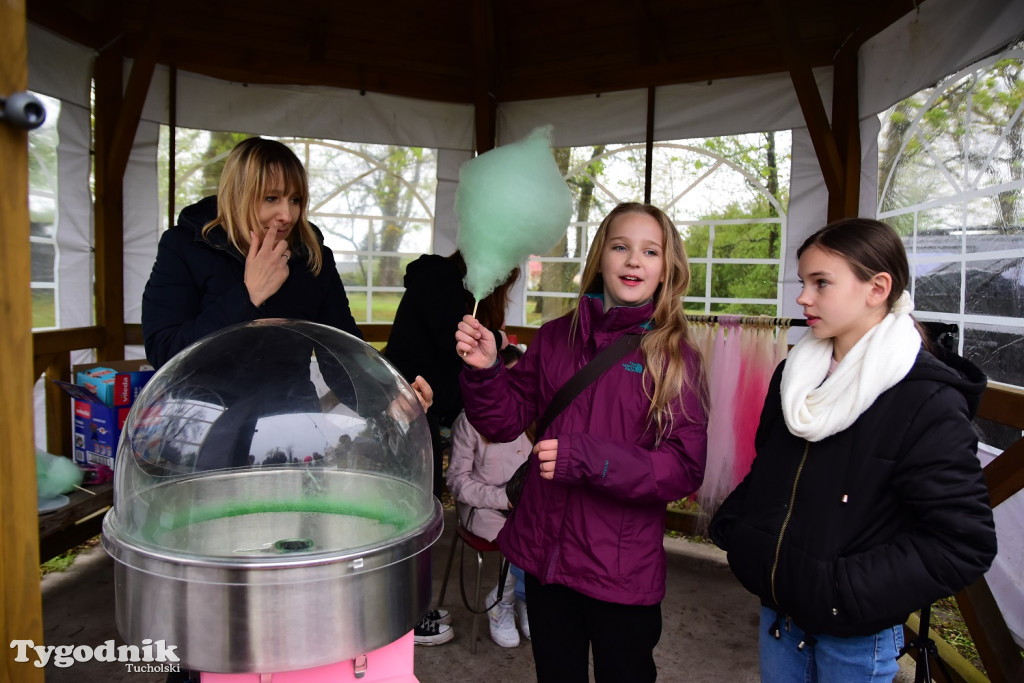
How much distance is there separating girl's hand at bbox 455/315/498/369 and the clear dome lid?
252mm

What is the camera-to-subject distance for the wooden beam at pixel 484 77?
4488 mm

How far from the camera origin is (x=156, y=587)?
1.03m

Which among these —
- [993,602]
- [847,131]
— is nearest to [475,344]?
[993,602]

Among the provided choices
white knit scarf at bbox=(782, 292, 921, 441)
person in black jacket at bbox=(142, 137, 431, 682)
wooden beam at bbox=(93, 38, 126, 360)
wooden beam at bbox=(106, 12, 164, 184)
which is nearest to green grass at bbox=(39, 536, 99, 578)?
wooden beam at bbox=(93, 38, 126, 360)

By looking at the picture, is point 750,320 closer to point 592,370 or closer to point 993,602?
point 993,602

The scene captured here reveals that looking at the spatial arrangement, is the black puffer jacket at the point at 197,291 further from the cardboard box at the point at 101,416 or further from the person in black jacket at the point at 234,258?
the cardboard box at the point at 101,416

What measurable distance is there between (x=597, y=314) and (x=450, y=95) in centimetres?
371

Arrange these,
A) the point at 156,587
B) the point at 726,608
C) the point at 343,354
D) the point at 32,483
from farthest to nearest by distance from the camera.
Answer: the point at 726,608 < the point at 343,354 < the point at 32,483 < the point at 156,587

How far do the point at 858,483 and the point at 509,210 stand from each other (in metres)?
1.01

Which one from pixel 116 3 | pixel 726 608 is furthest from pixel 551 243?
pixel 116 3

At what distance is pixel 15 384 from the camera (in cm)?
113

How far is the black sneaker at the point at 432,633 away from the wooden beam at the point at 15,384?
2.01m

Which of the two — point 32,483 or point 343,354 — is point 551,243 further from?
point 32,483

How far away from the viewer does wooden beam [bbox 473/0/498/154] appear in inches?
177
